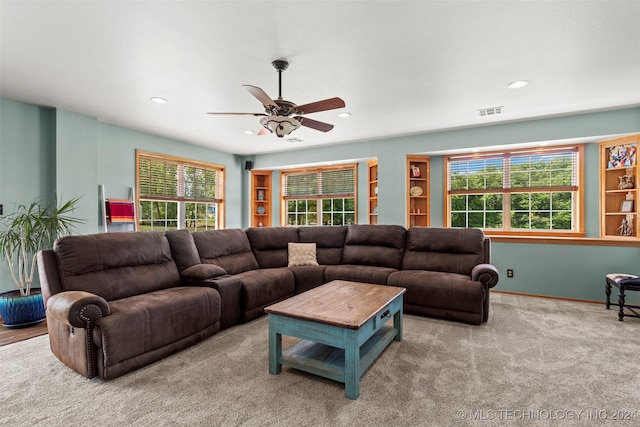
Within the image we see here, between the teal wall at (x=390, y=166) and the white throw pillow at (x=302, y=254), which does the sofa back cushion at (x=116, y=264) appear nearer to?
the white throw pillow at (x=302, y=254)

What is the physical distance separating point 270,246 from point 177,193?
2323mm

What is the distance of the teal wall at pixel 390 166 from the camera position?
379 cm

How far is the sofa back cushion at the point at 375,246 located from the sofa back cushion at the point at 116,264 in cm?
247

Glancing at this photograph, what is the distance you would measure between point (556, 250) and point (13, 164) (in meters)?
7.18

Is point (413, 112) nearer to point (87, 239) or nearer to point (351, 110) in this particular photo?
point (351, 110)

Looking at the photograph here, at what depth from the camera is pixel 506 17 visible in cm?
210

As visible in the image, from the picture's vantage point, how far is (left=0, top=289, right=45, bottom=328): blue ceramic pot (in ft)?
10.3

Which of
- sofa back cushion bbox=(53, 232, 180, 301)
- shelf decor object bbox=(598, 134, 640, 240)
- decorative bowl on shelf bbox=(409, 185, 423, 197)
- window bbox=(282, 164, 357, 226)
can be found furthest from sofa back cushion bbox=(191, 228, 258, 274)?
shelf decor object bbox=(598, 134, 640, 240)

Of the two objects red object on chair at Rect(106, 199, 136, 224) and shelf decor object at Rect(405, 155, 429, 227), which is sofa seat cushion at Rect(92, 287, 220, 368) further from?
shelf decor object at Rect(405, 155, 429, 227)

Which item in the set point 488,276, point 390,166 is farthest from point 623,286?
point 390,166

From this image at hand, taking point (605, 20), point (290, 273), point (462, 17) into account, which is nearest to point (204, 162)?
A: point (290, 273)

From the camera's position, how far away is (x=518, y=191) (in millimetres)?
4898

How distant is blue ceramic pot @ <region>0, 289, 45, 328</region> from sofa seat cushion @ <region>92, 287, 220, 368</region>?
1.47 meters

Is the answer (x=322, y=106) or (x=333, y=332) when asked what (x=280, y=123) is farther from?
(x=333, y=332)
